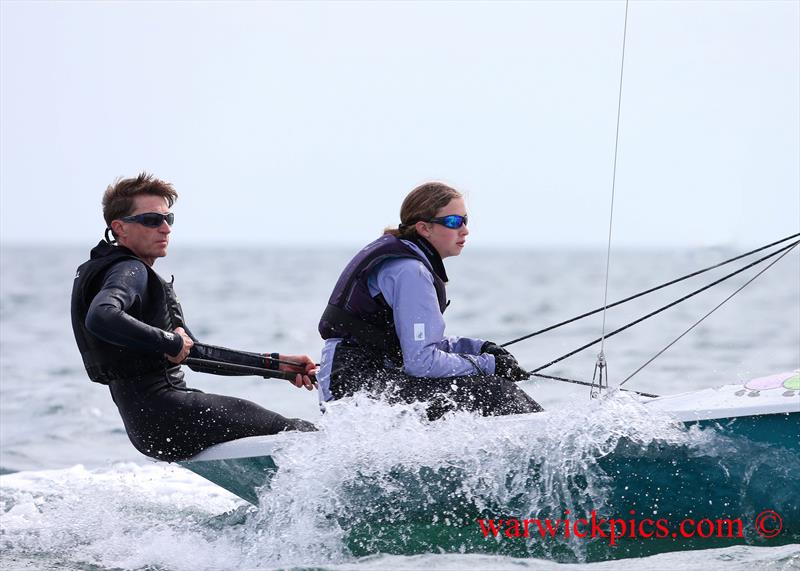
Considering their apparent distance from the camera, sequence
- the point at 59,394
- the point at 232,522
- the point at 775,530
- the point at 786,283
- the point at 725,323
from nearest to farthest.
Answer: the point at 775,530 < the point at 232,522 < the point at 59,394 < the point at 725,323 < the point at 786,283

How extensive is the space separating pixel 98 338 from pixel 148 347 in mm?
302

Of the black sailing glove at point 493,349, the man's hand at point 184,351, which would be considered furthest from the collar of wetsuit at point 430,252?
the man's hand at point 184,351

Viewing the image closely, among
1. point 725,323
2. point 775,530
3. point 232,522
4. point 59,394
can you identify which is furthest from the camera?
point 725,323

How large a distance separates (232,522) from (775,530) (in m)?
2.14

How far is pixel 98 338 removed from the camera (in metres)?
4.04

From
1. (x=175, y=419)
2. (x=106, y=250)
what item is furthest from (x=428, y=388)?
(x=106, y=250)

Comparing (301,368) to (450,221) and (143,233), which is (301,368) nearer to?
(143,233)

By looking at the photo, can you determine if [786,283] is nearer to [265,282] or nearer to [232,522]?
[265,282]

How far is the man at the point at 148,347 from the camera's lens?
4.03 meters

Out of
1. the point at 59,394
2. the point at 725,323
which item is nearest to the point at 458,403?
the point at 59,394

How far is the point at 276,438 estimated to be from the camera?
13.0 ft

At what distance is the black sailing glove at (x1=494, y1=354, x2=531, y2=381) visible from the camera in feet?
13.4

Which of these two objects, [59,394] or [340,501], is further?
[59,394]
